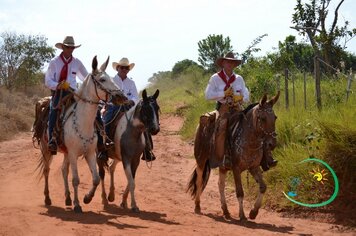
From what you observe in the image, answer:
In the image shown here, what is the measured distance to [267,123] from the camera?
8922 millimetres

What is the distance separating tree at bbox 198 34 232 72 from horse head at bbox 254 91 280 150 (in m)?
32.5

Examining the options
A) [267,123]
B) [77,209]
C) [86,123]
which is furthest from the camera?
[86,123]

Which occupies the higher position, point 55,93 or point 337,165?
point 55,93

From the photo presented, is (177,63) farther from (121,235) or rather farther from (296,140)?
(121,235)

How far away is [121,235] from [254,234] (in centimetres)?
207

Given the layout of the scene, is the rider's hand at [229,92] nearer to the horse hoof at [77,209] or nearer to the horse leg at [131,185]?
the horse leg at [131,185]

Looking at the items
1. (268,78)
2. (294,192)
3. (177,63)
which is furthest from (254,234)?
(177,63)

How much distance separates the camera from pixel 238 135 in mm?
9609

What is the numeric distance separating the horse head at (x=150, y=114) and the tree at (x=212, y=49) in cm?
3204

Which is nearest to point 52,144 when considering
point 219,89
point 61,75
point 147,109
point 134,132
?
point 61,75

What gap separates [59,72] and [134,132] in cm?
180

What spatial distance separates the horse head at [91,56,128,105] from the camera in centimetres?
883

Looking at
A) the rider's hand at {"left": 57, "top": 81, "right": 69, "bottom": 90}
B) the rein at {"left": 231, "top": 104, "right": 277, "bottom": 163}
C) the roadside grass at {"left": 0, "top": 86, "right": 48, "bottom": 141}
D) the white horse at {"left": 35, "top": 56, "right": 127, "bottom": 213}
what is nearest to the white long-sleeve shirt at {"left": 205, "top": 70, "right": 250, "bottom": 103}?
the rein at {"left": 231, "top": 104, "right": 277, "bottom": 163}

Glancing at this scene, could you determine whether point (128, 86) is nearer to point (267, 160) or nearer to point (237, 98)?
point (237, 98)
